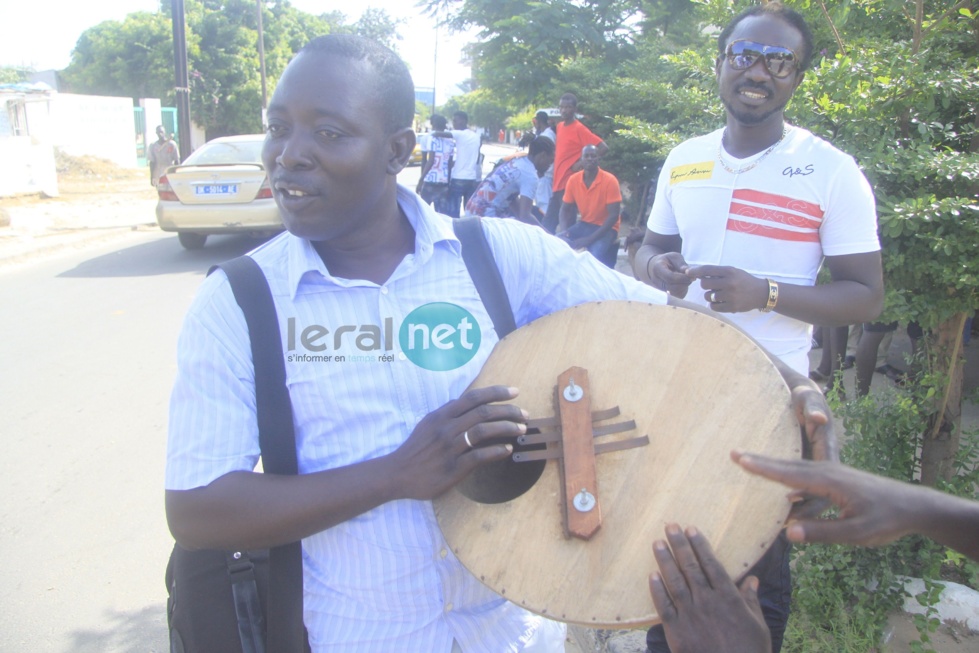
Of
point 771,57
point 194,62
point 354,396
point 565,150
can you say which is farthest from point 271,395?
point 194,62

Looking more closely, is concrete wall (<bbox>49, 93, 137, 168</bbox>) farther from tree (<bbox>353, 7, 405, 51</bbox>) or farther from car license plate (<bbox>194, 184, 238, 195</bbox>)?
tree (<bbox>353, 7, 405, 51</bbox>)

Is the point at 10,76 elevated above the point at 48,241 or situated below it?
above

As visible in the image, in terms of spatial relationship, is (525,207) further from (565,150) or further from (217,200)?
(217,200)

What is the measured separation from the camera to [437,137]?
1023cm

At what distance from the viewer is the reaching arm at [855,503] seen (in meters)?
1.10

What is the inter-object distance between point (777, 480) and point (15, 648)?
2.98 meters

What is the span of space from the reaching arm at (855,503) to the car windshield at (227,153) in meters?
10.3

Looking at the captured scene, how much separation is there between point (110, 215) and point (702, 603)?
15206mm

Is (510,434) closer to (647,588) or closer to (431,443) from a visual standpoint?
(431,443)

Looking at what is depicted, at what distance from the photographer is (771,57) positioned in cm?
214

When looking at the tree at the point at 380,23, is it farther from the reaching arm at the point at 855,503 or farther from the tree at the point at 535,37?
the reaching arm at the point at 855,503

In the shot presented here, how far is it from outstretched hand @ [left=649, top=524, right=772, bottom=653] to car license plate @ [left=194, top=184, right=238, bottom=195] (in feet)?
31.1

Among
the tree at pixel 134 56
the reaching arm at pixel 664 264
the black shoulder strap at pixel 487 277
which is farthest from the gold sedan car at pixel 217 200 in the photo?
the tree at pixel 134 56

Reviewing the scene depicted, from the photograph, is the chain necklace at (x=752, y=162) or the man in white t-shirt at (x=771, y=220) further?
the chain necklace at (x=752, y=162)
